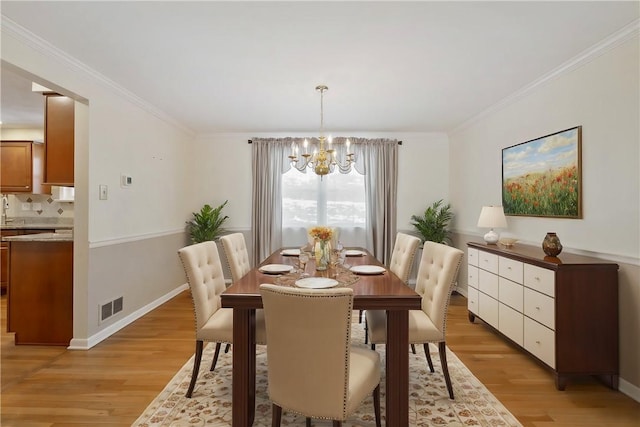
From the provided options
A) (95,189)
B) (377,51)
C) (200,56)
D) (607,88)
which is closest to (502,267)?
(607,88)

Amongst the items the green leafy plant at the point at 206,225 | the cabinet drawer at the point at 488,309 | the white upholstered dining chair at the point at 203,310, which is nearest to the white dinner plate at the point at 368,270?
the white upholstered dining chair at the point at 203,310

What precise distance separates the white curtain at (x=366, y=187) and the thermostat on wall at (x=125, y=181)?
196cm

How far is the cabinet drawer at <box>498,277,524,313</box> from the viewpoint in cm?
279

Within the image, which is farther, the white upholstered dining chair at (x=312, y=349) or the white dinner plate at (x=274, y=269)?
the white dinner plate at (x=274, y=269)

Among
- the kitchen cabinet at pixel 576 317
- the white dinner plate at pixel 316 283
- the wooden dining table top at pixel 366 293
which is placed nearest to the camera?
the wooden dining table top at pixel 366 293

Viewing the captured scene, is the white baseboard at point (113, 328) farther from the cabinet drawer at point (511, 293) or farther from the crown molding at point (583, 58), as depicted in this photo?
the crown molding at point (583, 58)

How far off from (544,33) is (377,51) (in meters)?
1.15

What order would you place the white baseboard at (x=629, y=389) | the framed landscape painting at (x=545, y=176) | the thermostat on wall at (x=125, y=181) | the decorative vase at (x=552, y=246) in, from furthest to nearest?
the thermostat on wall at (x=125, y=181)
the framed landscape painting at (x=545, y=176)
the decorative vase at (x=552, y=246)
the white baseboard at (x=629, y=389)

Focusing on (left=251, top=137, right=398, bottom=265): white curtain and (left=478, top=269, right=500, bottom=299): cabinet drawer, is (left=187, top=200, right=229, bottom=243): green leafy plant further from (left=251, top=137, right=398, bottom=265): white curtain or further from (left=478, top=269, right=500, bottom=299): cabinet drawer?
(left=478, top=269, right=500, bottom=299): cabinet drawer

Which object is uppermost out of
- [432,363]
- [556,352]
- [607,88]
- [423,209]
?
[607,88]

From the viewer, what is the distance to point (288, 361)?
1520mm

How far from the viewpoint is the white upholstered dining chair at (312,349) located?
142cm

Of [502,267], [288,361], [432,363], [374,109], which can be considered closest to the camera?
[288,361]

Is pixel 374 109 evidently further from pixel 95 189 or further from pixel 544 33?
pixel 95 189
